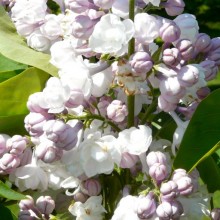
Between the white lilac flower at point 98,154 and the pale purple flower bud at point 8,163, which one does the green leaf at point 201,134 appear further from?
the pale purple flower bud at point 8,163

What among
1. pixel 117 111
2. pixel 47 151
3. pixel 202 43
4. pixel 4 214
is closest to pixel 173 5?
pixel 202 43

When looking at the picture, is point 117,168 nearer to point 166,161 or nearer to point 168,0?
point 166,161

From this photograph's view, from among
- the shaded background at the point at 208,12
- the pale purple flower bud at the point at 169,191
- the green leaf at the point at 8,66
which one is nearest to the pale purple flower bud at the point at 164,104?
the pale purple flower bud at the point at 169,191

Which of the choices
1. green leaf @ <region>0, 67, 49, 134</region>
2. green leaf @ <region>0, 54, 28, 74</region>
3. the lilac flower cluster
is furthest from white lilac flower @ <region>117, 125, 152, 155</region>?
green leaf @ <region>0, 54, 28, 74</region>

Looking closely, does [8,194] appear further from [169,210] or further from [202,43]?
[202,43]

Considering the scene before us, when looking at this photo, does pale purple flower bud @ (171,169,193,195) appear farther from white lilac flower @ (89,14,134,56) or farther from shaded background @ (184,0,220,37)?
shaded background @ (184,0,220,37)

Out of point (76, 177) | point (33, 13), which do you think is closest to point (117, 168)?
point (76, 177)
